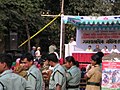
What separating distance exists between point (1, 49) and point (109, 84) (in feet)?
70.1

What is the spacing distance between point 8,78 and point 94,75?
388 cm

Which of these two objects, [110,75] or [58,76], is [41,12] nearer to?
[110,75]

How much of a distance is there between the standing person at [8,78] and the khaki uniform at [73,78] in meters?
3.46

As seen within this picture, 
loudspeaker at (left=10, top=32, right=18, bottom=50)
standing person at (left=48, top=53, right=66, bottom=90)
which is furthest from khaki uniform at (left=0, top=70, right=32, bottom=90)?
loudspeaker at (left=10, top=32, right=18, bottom=50)

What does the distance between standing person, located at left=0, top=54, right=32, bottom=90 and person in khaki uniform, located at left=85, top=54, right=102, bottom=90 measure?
11.5 feet

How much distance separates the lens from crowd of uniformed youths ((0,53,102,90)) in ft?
17.4

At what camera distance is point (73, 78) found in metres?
8.96

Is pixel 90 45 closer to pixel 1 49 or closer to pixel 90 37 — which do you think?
pixel 90 37

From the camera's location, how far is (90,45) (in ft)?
56.0

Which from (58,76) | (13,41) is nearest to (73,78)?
(58,76)

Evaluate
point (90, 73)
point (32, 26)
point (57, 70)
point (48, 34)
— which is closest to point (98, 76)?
point (90, 73)

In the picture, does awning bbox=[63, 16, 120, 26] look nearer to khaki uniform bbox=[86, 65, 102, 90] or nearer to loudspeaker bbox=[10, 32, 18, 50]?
khaki uniform bbox=[86, 65, 102, 90]

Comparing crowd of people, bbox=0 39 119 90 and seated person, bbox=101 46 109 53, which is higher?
crowd of people, bbox=0 39 119 90

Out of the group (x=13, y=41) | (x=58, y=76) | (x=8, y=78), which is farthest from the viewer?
(x=13, y=41)
